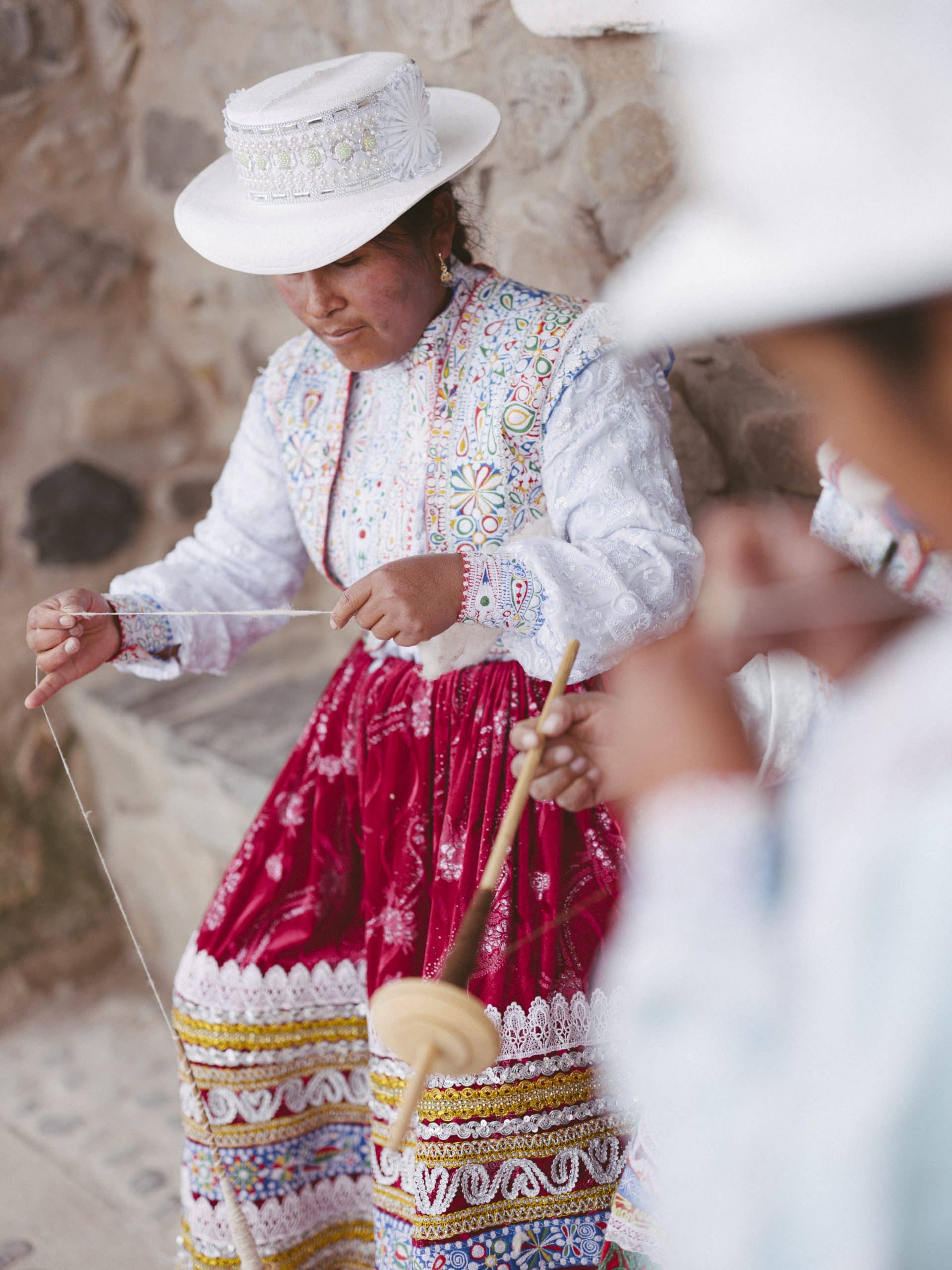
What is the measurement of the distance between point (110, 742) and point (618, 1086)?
143 centimetres

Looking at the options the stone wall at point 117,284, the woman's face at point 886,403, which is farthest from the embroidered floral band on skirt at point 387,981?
the stone wall at point 117,284

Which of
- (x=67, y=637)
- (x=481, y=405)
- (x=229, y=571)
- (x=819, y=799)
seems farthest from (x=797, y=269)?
(x=229, y=571)

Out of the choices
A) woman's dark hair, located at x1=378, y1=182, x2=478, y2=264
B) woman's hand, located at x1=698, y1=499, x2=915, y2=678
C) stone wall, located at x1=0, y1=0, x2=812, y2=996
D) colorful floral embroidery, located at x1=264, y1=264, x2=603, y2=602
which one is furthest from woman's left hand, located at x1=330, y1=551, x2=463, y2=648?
stone wall, located at x1=0, y1=0, x2=812, y2=996

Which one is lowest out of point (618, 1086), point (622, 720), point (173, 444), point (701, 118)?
point (618, 1086)

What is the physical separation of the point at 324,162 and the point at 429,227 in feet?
0.51

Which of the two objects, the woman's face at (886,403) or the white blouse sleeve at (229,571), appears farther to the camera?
the white blouse sleeve at (229,571)

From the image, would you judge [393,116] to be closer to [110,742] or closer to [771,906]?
[771,906]

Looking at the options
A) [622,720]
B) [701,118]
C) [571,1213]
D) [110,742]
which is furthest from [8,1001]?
[701,118]

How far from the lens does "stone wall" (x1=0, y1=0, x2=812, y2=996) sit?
1.88m

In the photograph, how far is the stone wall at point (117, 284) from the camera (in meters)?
1.88

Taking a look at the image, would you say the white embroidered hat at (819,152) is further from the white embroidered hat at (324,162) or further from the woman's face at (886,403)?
the white embroidered hat at (324,162)

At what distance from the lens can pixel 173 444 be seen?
2418mm

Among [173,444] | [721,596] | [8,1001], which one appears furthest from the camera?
[173,444]

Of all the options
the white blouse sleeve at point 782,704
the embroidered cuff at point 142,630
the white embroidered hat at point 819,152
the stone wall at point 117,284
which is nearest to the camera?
the white embroidered hat at point 819,152
